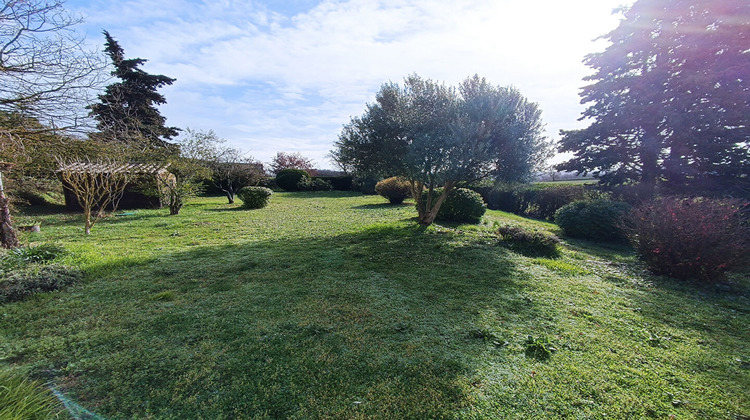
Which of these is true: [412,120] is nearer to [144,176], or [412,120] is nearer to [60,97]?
[60,97]

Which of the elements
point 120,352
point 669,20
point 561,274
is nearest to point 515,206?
point 669,20

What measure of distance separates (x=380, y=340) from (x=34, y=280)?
4619 millimetres

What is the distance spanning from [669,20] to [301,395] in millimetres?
16699

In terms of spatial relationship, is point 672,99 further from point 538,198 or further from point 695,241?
point 695,241

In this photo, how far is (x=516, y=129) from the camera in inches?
262

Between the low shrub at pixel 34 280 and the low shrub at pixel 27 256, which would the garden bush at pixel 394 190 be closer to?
the low shrub at pixel 27 256

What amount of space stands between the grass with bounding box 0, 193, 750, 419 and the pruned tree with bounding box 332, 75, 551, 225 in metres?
2.50

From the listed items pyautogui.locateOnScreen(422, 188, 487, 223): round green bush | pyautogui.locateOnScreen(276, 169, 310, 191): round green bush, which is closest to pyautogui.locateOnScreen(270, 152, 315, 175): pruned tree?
pyautogui.locateOnScreen(276, 169, 310, 191): round green bush

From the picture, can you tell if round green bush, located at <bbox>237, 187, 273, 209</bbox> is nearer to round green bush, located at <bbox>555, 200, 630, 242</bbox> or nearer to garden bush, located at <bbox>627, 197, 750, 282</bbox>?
round green bush, located at <bbox>555, 200, 630, 242</bbox>

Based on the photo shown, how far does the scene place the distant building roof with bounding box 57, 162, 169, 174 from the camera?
807 cm

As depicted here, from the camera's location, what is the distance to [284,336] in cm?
285

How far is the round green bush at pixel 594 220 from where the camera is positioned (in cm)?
850

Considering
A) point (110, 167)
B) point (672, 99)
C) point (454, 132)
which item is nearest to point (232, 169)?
point (110, 167)

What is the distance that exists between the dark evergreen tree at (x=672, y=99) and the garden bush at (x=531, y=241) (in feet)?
26.2
